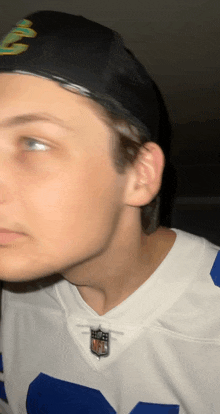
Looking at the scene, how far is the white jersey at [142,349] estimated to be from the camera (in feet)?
2.17

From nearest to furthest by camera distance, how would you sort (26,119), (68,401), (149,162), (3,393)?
(26,119) → (149,162) → (68,401) → (3,393)

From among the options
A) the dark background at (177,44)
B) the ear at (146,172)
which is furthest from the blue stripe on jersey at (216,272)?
the dark background at (177,44)

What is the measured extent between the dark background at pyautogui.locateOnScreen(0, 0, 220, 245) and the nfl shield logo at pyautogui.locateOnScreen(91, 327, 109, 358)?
0.69 metres

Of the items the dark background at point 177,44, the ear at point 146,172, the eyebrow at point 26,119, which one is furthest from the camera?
the dark background at point 177,44

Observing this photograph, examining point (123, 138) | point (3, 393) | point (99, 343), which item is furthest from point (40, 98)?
point (3, 393)

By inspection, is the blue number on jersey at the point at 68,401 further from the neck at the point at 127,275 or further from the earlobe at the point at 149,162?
the earlobe at the point at 149,162

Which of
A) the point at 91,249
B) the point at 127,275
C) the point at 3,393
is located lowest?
the point at 3,393

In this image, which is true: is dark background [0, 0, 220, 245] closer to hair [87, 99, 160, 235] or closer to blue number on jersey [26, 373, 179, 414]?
hair [87, 99, 160, 235]

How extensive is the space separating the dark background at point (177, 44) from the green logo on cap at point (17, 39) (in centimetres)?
24

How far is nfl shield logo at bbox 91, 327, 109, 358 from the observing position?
2.38 ft

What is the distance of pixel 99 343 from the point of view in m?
0.73

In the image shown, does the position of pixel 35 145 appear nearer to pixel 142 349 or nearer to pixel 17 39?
pixel 17 39

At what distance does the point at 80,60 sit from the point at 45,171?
0.18 metres

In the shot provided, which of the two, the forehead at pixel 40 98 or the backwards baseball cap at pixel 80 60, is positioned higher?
the backwards baseball cap at pixel 80 60
